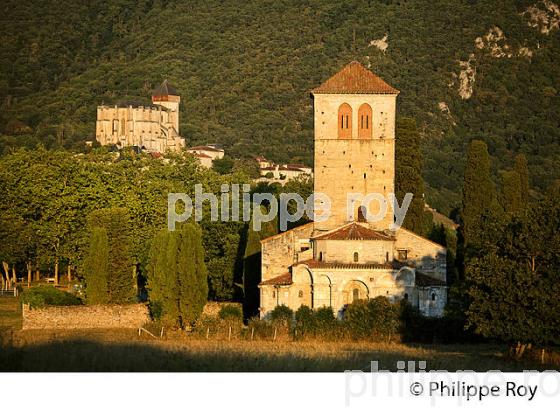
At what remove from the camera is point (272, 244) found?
64.2 metres

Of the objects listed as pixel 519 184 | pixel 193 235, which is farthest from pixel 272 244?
pixel 519 184

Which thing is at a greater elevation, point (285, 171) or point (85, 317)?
point (285, 171)

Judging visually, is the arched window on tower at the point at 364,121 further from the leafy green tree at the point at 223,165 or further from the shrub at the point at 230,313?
the leafy green tree at the point at 223,165

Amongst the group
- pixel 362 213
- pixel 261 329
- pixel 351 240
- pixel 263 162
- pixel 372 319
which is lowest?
pixel 261 329

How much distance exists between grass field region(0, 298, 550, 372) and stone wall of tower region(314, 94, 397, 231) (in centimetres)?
1135

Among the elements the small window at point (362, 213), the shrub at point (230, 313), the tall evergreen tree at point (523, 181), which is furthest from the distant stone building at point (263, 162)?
the shrub at point (230, 313)

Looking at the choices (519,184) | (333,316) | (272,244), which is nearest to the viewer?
(333,316)

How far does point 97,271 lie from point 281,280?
8271 millimetres

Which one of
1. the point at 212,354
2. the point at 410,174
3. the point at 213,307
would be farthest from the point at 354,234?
the point at 212,354

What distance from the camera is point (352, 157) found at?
215 ft

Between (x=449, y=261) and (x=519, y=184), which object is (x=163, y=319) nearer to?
(x=449, y=261)

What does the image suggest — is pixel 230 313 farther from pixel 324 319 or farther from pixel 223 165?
pixel 223 165

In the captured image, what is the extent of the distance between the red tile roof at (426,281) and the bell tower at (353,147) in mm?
3550

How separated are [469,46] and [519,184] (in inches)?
3232
